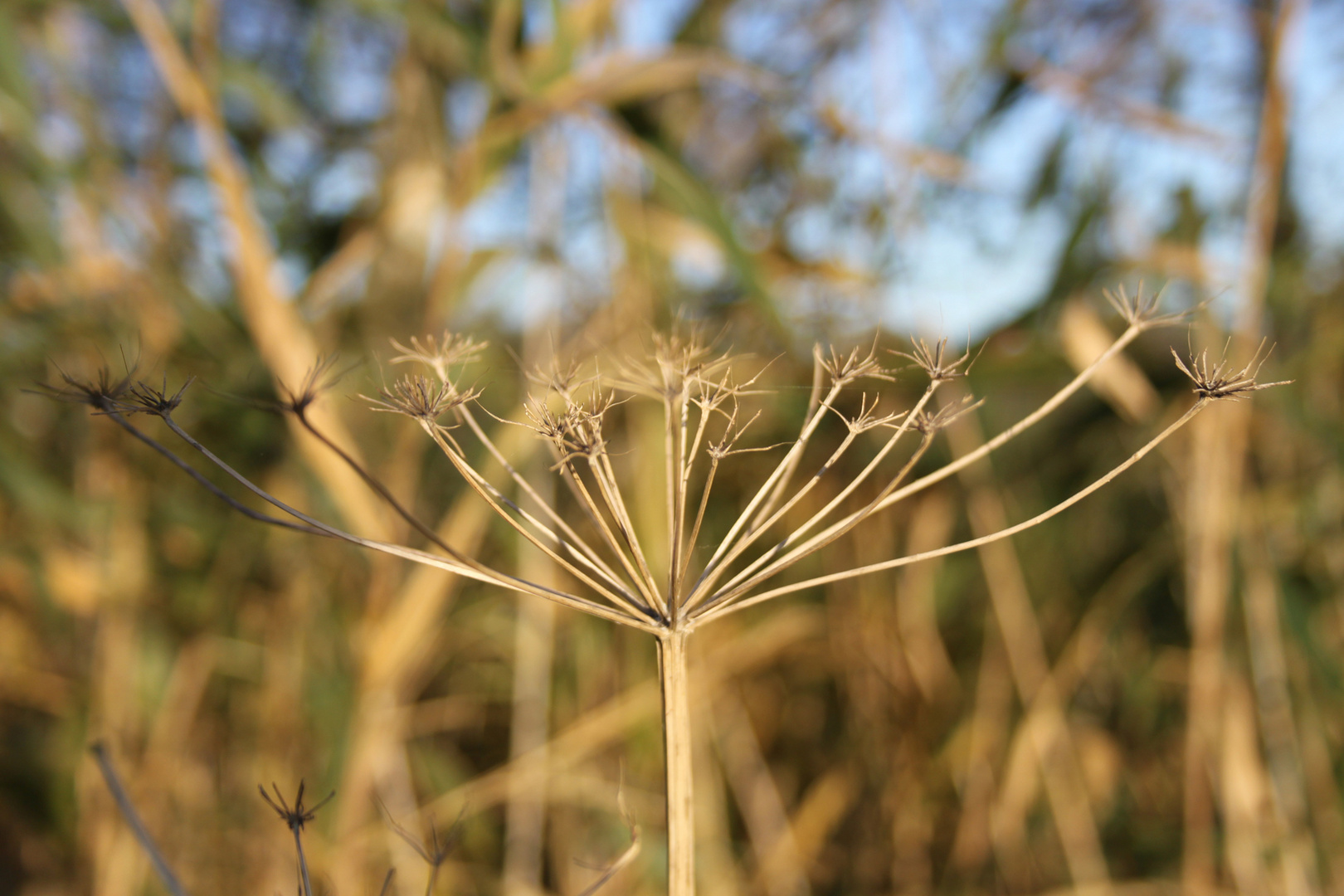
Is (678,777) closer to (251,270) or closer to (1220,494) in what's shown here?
(251,270)

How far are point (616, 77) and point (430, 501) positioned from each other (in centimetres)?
56

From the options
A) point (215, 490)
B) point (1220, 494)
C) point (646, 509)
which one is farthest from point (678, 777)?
point (1220, 494)

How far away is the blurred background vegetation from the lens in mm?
583

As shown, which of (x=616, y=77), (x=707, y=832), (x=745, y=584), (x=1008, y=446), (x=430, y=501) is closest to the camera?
(x=745, y=584)

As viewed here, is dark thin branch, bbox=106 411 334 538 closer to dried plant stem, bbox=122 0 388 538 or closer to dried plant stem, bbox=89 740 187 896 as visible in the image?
dried plant stem, bbox=89 740 187 896

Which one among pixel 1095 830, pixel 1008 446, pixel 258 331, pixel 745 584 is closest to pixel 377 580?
pixel 258 331

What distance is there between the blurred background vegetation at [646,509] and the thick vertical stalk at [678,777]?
332 millimetres

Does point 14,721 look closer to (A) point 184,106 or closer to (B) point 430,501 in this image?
(B) point 430,501

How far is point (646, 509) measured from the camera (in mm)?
544

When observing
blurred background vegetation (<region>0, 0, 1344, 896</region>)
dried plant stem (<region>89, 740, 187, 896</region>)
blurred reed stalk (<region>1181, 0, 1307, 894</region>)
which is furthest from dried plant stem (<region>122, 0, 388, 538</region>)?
blurred reed stalk (<region>1181, 0, 1307, 894</region>)

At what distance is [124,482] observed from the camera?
2.52ft

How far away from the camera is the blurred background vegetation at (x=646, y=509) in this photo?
58 centimetres

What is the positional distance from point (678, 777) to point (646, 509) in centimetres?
37

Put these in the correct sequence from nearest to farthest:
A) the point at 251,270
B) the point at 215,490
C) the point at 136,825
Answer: the point at 215,490 < the point at 136,825 < the point at 251,270
